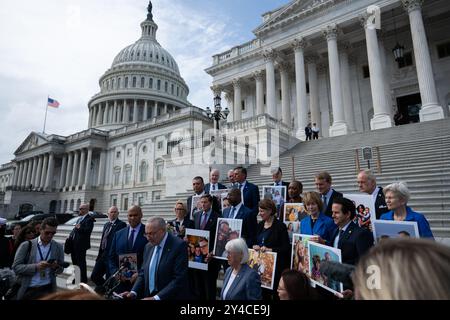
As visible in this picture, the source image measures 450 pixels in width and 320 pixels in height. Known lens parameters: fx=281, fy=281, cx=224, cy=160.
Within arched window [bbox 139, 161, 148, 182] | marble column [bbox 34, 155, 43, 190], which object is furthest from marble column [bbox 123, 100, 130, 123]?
arched window [bbox 139, 161, 148, 182]

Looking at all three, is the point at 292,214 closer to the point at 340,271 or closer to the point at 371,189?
the point at 371,189

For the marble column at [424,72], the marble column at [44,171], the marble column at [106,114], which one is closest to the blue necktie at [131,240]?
the marble column at [424,72]

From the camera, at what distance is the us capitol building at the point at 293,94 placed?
20.7 m

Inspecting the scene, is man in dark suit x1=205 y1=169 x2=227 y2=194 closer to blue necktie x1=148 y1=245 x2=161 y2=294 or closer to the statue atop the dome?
blue necktie x1=148 y1=245 x2=161 y2=294

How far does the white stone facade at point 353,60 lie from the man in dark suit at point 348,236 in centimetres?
1890

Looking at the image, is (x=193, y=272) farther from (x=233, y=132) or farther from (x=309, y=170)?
(x=233, y=132)

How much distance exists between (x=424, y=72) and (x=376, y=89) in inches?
118

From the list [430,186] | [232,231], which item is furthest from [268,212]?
[430,186]

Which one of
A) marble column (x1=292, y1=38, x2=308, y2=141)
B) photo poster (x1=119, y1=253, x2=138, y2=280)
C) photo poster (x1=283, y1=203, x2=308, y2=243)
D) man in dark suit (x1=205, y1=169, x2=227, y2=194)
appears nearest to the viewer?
photo poster (x1=119, y1=253, x2=138, y2=280)

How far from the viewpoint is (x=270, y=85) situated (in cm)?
2703

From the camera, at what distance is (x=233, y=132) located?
2050cm

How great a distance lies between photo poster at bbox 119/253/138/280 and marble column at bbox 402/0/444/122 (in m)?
20.6

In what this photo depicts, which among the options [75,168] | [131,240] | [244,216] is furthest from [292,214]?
[75,168]

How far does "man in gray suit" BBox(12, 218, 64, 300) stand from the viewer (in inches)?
173
